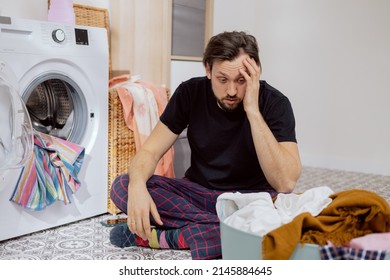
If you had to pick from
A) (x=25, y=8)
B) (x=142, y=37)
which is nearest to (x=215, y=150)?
(x=142, y=37)

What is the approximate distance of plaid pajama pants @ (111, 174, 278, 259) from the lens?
1558mm

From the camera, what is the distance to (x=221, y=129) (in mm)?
1654

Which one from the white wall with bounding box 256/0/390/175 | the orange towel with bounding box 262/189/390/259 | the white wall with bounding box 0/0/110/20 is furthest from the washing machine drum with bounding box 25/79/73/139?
the white wall with bounding box 256/0/390/175

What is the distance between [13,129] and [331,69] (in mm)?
2435

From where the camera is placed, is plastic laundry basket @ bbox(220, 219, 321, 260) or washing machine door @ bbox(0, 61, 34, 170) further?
washing machine door @ bbox(0, 61, 34, 170)

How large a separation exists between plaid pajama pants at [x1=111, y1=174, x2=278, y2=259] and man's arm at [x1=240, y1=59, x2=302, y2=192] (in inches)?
8.4

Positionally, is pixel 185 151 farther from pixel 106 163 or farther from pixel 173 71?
pixel 173 71

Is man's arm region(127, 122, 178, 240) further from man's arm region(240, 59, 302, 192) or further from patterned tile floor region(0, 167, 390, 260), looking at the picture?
man's arm region(240, 59, 302, 192)

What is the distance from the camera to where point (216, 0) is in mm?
3305

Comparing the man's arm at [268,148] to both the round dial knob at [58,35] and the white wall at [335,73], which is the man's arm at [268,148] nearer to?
the round dial knob at [58,35]

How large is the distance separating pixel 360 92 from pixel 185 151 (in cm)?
159

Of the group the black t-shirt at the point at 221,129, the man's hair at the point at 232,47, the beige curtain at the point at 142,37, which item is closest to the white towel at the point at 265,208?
the black t-shirt at the point at 221,129

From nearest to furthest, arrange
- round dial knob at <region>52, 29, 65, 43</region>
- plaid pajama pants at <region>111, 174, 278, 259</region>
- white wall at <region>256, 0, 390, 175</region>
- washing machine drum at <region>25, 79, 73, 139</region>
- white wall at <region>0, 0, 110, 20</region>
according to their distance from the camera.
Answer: plaid pajama pants at <region>111, 174, 278, 259</region>
round dial knob at <region>52, 29, 65, 43</region>
washing machine drum at <region>25, 79, 73, 139</region>
white wall at <region>0, 0, 110, 20</region>
white wall at <region>256, 0, 390, 175</region>
